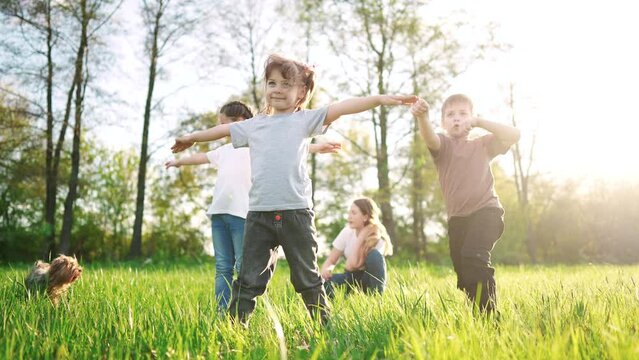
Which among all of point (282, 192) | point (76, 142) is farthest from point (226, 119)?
point (76, 142)

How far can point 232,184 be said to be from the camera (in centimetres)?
457

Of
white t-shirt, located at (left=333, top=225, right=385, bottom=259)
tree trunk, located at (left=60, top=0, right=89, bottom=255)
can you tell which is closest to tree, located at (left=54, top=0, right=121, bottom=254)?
tree trunk, located at (left=60, top=0, right=89, bottom=255)

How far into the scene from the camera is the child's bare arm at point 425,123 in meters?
3.24

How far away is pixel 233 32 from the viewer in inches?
742

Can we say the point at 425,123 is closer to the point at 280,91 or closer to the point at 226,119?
the point at 280,91

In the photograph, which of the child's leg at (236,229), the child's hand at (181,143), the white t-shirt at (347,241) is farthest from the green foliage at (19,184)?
the child's hand at (181,143)

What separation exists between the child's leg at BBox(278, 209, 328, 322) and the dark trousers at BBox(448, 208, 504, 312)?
3.71 ft

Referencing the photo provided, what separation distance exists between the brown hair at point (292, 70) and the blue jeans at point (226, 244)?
4.94 ft

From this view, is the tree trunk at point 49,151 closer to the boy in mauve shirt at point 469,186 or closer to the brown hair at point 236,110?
the brown hair at point 236,110

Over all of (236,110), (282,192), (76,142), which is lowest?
A: (282,192)

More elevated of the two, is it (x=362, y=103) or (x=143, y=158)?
(x=143, y=158)

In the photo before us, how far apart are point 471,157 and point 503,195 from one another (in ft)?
72.1

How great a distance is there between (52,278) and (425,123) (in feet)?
9.91

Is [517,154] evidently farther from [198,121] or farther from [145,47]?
[145,47]
